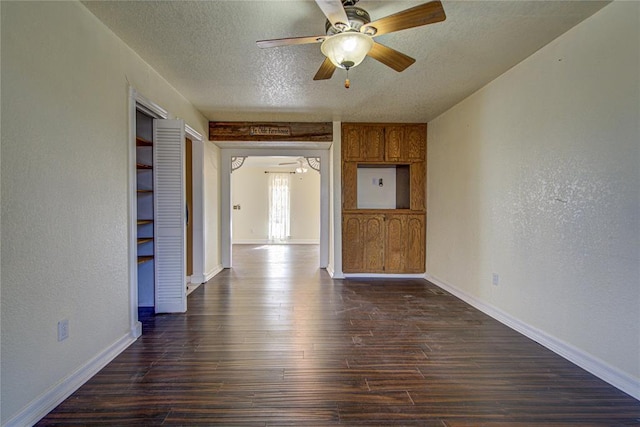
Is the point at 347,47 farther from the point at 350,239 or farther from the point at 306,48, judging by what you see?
the point at 350,239

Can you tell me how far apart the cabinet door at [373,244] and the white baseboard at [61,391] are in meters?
3.35

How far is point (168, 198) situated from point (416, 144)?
3590 mm

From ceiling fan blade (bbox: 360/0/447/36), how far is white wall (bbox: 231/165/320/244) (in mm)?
7480

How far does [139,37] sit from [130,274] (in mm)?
1840

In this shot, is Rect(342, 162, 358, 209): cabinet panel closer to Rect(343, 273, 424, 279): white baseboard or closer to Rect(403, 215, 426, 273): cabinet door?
Rect(403, 215, 426, 273): cabinet door

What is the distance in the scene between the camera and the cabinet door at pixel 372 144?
183 inches

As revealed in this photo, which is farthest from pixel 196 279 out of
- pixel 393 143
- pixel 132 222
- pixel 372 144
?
pixel 393 143

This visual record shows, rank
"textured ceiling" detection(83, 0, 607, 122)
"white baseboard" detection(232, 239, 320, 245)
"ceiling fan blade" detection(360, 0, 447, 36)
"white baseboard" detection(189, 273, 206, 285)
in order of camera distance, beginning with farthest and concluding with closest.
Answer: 1. "white baseboard" detection(232, 239, 320, 245)
2. "white baseboard" detection(189, 273, 206, 285)
3. "textured ceiling" detection(83, 0, 607, 122)
4. "ceiling fan blade" detection(360, 0, 447, 36)

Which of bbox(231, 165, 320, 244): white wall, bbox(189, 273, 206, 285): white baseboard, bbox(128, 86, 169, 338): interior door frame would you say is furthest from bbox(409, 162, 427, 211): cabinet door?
bbox(231, 165, 320, 244): white wall

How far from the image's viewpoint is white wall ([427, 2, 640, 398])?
1806mm

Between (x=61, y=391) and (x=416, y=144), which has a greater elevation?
(x=416, y=144)

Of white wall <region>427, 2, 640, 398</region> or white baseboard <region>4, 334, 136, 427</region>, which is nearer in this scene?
white baseboard <region>4, 334, 136, 427</region>

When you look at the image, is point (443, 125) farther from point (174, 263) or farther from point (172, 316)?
point (172, 316)

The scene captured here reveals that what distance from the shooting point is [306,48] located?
2.40 m
